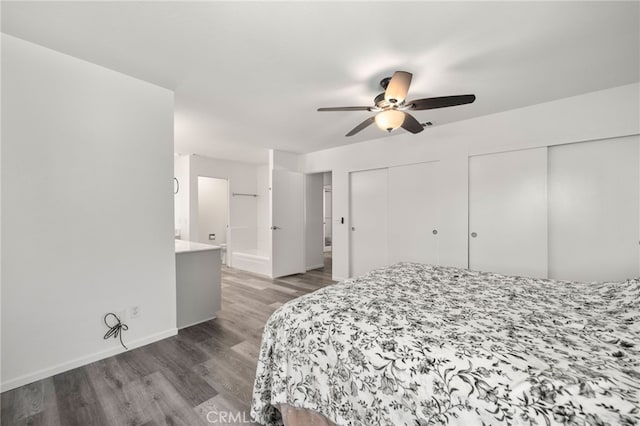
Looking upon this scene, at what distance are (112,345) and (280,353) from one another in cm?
176

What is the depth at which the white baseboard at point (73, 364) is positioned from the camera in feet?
5.59

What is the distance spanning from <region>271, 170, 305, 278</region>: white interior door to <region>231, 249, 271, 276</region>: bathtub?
29 centimetres

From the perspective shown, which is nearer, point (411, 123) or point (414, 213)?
point (411, 123)

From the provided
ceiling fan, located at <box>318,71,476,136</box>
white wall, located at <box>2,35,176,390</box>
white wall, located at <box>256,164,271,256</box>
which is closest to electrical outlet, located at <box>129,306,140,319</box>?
white wall, located at <box>2,35,176,390</box>

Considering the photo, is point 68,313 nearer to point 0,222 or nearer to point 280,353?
point 0,222

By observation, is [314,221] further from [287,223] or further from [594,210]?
[594,210]

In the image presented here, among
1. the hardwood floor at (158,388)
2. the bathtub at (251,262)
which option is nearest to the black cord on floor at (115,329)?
the hardwood floor at (158,388)

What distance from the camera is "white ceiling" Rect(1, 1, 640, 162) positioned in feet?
4.80

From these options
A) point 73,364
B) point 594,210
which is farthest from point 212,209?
point 594,210

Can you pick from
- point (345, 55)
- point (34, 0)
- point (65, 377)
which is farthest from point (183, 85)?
point (65, 377)

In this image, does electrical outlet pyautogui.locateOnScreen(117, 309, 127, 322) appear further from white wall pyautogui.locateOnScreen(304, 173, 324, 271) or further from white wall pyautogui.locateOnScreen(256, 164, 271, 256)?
white wall pyautogui.locateOnScreen(256, 164, 271, 256)

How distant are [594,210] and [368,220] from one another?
258 centimetres

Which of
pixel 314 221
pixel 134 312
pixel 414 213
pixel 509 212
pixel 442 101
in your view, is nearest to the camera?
pixel 442 101

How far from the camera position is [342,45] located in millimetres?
1741
